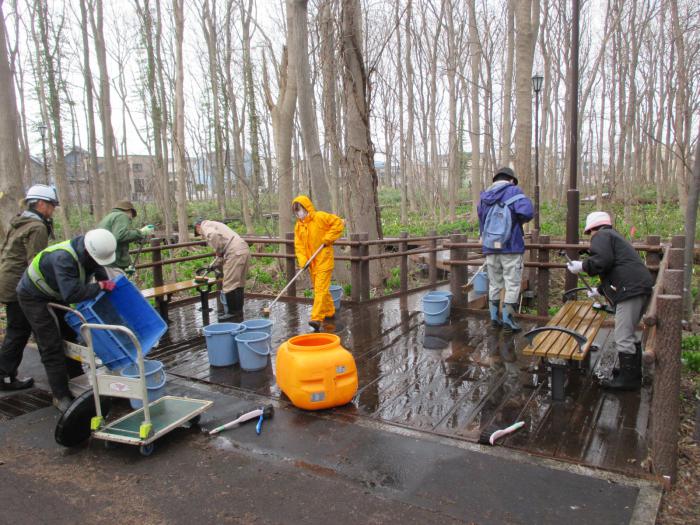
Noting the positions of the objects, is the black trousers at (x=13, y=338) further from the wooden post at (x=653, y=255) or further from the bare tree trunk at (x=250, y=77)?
the bare tree trunk at (x=250, y=77)

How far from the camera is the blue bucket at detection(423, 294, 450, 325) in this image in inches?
248

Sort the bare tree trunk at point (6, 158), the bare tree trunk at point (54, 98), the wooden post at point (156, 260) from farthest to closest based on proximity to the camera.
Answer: the bare tree trunk at point (54, 98) → the wooden post at point (156, 260) → the bare tree trunk at point (6, 158)

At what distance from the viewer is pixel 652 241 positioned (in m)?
5.65

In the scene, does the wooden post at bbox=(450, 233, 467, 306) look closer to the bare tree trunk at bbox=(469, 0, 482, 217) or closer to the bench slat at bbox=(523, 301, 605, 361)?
the bench slat at bbox=(523, 301, 605, 361)

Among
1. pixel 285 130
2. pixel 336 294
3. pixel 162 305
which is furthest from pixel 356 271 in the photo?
pixel 285 130

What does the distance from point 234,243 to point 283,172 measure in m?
5.34

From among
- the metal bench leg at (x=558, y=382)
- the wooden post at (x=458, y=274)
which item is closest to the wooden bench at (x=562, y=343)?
the metal bench leg at (x=558, y=382)

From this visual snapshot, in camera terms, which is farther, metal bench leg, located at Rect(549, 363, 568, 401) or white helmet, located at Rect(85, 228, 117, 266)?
metal bench leg, located at Rect(549, 363, 568, 401)

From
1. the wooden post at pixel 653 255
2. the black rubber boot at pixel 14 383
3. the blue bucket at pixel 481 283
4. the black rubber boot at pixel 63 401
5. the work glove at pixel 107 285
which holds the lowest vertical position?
the black rubber boot at pixel 14 383

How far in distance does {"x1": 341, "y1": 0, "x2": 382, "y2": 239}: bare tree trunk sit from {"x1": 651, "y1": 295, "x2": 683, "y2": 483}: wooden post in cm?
693

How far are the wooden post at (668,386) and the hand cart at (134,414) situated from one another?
3.10 m

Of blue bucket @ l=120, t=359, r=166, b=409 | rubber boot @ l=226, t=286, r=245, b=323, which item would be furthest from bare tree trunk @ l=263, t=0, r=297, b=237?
blue bucket @ l=120, t=359, r=166, b=409

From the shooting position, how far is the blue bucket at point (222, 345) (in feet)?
16.9

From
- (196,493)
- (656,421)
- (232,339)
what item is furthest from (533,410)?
(232,339)
